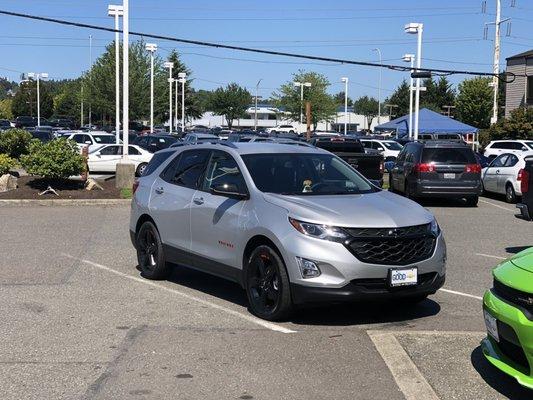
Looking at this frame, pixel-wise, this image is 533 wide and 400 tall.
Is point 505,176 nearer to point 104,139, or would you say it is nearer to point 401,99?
point 104,139

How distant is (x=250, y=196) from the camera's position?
22.8ft

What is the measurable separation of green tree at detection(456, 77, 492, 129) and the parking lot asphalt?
67.3 m

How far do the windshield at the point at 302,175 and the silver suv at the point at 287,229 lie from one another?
12 millimetres

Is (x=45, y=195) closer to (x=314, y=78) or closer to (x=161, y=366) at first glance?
(x=161, y=366)

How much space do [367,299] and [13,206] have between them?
1362cm

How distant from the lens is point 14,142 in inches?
946

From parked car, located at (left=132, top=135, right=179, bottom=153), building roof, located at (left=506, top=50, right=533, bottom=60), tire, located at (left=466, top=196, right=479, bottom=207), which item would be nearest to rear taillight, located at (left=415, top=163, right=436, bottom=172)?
tire, located at (left=466, top=196, right=479, bottom=207)

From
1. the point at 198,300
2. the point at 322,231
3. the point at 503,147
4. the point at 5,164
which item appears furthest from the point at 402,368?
the point at 503,147

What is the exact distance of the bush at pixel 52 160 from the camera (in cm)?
1856

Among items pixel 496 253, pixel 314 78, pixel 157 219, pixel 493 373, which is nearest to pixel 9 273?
pixel 157 219

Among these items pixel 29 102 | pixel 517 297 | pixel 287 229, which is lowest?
pixel 517 297

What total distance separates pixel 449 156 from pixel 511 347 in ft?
47.8

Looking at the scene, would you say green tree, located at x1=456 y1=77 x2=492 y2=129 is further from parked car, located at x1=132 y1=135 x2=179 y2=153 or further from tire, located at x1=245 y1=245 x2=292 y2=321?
tire, located at x1=245 y1=245 x2=292 y2=321

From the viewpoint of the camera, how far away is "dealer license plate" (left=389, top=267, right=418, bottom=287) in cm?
621
